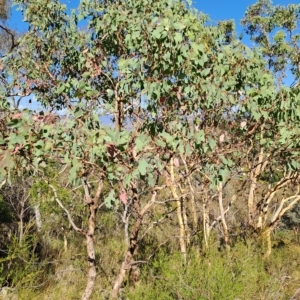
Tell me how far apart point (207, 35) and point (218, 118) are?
41.0 inches

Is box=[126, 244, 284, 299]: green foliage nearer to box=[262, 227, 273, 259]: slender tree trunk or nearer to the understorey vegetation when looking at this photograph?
the understorey vegetation

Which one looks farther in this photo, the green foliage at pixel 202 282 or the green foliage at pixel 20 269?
the green foliage at pixel 20 269

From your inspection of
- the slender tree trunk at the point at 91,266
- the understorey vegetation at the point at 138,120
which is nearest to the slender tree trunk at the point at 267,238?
the understorey vegetation at the point at 138,120

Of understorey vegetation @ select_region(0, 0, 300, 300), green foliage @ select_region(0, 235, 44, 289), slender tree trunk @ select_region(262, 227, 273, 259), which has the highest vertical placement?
understorey vegetation @ select_region(0, 0, 300, 300)

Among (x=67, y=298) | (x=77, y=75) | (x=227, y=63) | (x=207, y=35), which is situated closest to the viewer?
(x=227, y=63)

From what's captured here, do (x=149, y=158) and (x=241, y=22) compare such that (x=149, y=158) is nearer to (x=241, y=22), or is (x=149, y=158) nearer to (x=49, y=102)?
(x=49, y=102)

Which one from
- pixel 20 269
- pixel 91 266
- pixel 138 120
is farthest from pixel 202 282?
pixel 20 269

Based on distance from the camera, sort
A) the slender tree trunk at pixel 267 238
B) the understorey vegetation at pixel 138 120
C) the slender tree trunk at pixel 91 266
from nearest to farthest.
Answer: the understorey vegetation at pixel 138 120
the slender tree trunk at pixel 91 266
the slender tree trunk at pixel 267 238

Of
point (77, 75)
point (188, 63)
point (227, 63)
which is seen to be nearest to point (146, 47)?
point (188, 63)

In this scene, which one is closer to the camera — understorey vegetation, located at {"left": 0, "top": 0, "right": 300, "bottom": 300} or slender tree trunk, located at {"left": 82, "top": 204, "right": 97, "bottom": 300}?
understorey vegetation, located at {"left": 0, "top": 0, "right": 300, "bottom": 300}

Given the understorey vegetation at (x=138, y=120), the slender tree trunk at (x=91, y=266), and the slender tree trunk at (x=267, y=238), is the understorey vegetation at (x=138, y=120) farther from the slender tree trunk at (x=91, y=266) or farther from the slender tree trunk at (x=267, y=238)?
the slender tree trunk at (x=267, y=238)

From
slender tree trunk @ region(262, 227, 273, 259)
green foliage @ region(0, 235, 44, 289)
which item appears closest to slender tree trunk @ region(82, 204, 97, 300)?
green foliage @ region(0, 235, 44, 289)

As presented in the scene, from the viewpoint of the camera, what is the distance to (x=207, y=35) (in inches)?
156

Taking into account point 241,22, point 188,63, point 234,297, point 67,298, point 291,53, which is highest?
point 241,22
